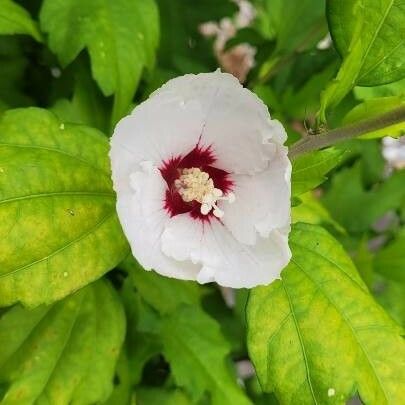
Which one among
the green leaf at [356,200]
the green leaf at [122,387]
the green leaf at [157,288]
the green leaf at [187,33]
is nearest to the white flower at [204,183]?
the green leaf at [157,288]

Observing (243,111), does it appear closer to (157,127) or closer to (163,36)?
(157,127)

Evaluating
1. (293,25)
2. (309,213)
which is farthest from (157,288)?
(293,25)

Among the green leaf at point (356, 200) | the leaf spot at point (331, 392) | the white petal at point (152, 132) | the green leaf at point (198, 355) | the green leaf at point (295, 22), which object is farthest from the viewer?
the green leaf at point (356, 200)

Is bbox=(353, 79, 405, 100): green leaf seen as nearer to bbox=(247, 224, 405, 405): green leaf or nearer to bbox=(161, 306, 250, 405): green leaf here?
bbox=(247, 224, 405, 405): green leaf

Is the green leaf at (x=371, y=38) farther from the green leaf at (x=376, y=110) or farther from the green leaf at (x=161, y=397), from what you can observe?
the green leaf at (x=161, y=397)

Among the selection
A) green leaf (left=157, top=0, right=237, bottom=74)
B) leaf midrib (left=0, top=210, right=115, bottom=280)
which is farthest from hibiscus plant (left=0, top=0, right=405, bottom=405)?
green leaf (left=157, top=0, right=237, bottom=74)

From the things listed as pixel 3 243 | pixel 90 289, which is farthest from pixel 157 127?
pixel 90 289
